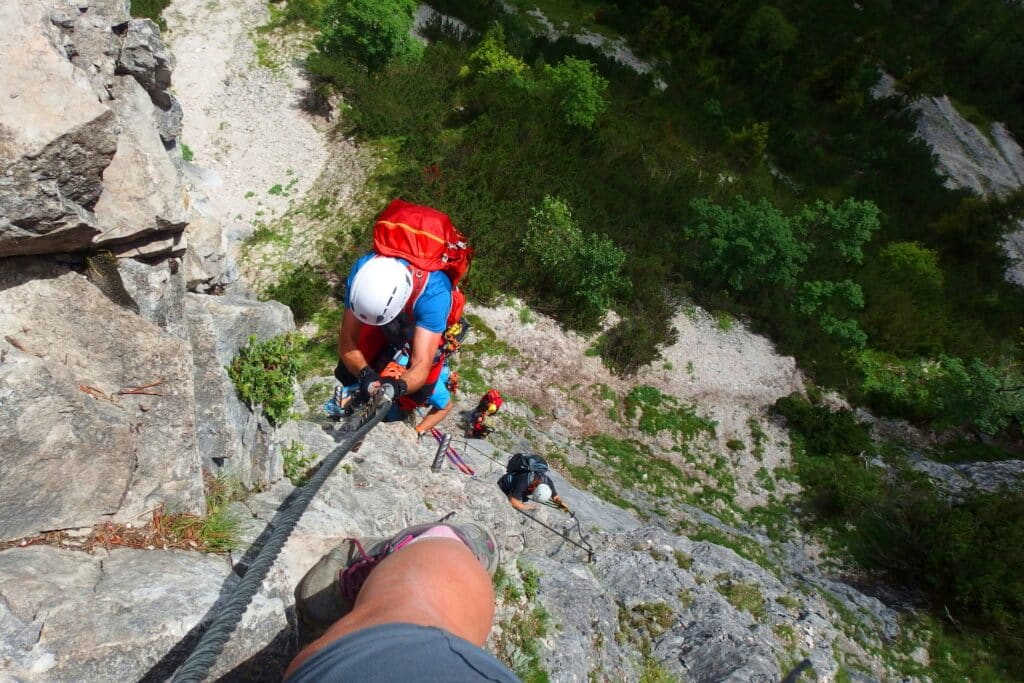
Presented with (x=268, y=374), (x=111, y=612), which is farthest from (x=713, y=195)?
(x=111, y=612)

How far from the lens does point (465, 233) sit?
12625mm

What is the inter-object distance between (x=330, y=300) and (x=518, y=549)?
728cm

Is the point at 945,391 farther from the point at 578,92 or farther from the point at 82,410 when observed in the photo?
the point at 82,410

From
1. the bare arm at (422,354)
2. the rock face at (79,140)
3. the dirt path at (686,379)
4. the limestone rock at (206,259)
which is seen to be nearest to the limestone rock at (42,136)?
the rock face at (79,140)

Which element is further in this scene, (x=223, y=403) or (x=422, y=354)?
(x=223, y=403)

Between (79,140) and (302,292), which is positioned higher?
(79,140)

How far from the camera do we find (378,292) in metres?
3.63

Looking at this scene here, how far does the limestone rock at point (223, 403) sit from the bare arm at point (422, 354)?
1.42 m

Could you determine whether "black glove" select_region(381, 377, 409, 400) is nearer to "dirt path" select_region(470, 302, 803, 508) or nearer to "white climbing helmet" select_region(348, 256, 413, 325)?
"white climbing helmet" select_region(348, 256, 413, 325)

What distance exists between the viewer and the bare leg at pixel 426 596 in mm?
1704

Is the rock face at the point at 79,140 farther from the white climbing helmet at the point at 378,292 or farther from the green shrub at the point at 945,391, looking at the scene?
the green shrub at the point at 945,391

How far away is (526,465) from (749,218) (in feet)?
32.8

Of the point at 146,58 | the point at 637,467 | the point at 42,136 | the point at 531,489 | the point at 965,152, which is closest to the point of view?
the point at 42,136

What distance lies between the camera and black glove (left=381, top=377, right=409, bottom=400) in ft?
12.2
